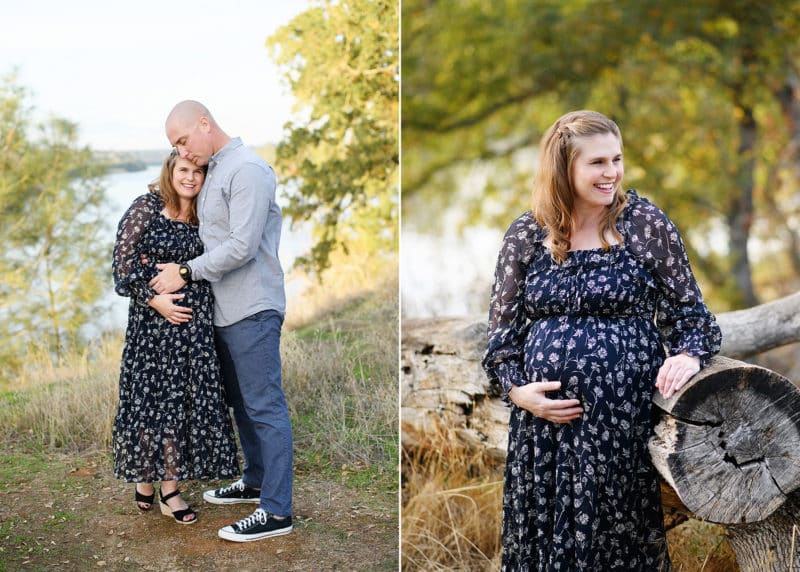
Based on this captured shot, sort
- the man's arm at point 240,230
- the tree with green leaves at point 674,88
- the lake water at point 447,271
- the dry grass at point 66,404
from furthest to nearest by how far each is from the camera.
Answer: the tree with green leaves at point 674,88, the lake water at point 447,271, the dry grass at point 66,404, the man's arm at point 240,230

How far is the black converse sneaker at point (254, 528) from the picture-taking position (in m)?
3.69

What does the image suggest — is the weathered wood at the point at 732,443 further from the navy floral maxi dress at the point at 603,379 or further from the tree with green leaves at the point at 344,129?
the tree with green leaves at the point at 344,129

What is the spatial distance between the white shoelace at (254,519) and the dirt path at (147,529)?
0.08m

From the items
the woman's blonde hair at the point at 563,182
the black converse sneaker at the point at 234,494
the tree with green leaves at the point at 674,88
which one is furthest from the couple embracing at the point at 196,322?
the tree with green leaves at the point at 674,88

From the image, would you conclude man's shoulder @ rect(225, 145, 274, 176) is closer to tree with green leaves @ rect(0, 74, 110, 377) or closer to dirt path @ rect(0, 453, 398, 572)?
tree with green leaves @ rect(0, 74, 110, 377)

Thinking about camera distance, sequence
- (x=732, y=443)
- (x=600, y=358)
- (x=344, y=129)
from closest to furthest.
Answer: (x=732, y=443) < (x=600, y=358) < (x=344, y=129)

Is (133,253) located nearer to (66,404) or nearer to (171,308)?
(171,308)

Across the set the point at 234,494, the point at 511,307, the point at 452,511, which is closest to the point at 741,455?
the point at 511,307

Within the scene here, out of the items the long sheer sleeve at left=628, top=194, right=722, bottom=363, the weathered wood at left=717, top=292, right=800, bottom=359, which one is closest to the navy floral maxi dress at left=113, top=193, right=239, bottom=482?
the long sheer sleeve at left=628, top=194, right=722, bottom=363

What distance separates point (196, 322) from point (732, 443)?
204cm

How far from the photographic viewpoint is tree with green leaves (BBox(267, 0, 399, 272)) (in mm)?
4926

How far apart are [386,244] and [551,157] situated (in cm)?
247

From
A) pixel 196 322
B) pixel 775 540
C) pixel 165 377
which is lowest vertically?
pixel 775 540

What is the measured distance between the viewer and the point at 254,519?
3.71m
